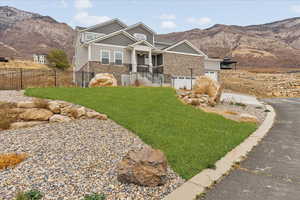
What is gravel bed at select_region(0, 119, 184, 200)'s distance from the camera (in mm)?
2883

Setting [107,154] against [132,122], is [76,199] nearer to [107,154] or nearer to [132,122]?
[107,154]

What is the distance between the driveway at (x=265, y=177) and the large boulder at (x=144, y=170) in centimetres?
86

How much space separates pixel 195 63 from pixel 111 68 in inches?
478

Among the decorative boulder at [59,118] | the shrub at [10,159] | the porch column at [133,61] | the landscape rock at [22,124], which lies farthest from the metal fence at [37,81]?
the shrub at [10,159]

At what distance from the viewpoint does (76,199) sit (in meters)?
2.65

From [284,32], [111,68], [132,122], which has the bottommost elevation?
[132,122]

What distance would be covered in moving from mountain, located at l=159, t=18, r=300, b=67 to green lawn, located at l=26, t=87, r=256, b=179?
47.1 meters

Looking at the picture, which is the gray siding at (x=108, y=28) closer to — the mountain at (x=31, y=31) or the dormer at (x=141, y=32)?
the dormer at (x=141, y=32)

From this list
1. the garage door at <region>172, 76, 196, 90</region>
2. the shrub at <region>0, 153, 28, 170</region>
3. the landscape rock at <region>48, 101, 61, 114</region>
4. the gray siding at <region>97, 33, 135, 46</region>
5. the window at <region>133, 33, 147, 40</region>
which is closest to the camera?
the shrub at <region>0, 153, 28, 170</region>

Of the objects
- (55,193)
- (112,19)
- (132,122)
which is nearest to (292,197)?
(55,193)

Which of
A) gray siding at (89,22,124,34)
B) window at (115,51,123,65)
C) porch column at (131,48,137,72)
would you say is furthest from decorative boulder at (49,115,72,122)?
gray siding at (89,22,124,34)

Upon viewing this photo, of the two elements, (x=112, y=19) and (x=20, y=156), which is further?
(x=112, y=19)

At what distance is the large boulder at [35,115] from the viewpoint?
6.10m

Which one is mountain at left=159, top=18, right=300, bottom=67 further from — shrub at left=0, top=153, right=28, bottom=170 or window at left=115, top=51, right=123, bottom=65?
shrub at left=0, top=153, right=28, bottom=170
